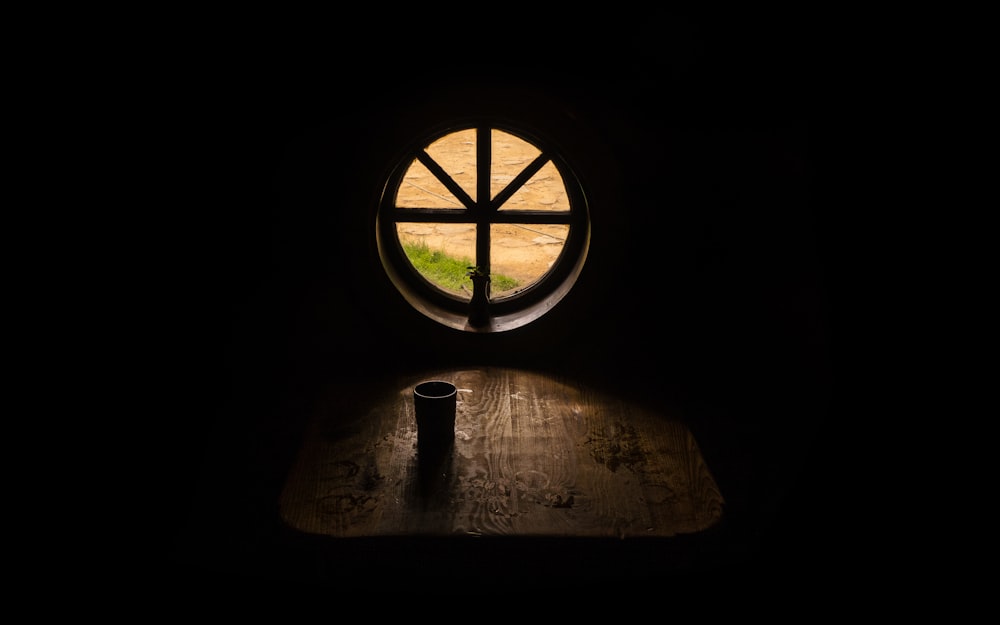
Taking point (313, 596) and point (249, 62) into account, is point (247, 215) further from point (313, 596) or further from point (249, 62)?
point (313, 596)

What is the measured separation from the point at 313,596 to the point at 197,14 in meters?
1.83

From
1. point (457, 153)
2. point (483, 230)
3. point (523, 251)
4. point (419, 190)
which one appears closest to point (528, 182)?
point (523, 251)

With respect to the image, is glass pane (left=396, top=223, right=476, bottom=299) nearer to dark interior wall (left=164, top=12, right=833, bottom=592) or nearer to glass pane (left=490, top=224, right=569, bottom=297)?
glass pane (left=490, top=224, right=569, bottom=297)

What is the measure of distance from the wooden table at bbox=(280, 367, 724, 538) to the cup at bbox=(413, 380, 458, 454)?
0.16 ft

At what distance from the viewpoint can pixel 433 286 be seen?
2.80 meters

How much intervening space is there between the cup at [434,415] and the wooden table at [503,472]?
0.16ft

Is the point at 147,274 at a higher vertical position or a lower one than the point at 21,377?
higher

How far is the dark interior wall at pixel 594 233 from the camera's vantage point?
2.15m

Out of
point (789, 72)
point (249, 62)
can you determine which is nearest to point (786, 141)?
point (789, 72)

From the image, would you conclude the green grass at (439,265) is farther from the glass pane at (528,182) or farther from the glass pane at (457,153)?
the glass pane at (528,182)

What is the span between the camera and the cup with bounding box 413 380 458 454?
6.22 feet

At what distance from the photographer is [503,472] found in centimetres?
185

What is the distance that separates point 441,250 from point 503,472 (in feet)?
17.6

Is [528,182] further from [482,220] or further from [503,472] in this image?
[503,472]
